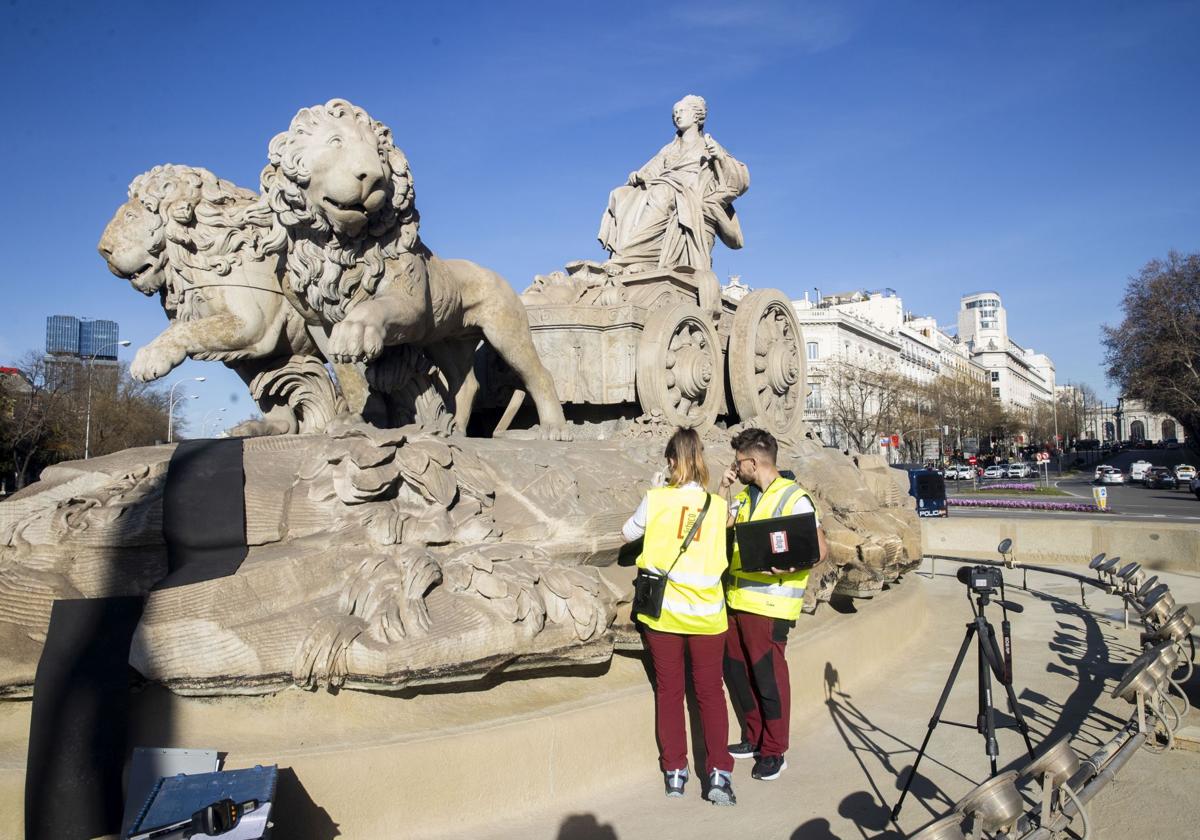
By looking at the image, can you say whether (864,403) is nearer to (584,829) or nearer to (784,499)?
(784,499)

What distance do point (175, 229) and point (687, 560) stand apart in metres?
3.46

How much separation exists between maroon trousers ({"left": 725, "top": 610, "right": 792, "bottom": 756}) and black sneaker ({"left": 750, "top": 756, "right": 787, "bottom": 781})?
0.09 feet

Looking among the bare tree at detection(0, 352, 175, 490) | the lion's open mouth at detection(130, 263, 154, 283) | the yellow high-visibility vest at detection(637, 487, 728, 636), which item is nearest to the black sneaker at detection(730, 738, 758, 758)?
the yellow high-visibility vest at detection(637, 487, 728, 636)

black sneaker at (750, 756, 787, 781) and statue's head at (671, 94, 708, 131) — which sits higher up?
statue's head at (671, 94, 708, 131)

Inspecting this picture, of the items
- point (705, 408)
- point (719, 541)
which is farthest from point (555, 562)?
point (705, 408)

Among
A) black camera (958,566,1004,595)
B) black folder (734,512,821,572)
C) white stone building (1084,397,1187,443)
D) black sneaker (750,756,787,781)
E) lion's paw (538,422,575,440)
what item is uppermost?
white stone building (1084,397,1187,443)

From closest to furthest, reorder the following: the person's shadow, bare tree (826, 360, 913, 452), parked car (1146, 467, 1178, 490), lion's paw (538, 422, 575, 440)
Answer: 1. the person's shadow
2. lion's paw (538, 422, 575, 440)
3. parked car (1146, 467, 1178, 490)
4. bare tree (826, 360, 913, 452)

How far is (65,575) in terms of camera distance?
349 cm

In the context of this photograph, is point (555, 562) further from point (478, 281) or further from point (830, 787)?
point (478, 281)

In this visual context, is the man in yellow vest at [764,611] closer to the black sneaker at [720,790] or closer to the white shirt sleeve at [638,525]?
Answer: the black sneaker at [720,790]

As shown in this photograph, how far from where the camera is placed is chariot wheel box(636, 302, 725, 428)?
6.43m

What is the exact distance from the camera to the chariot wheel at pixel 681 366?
6.43 meters

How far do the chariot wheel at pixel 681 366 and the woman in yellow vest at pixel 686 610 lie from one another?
8.53 ft

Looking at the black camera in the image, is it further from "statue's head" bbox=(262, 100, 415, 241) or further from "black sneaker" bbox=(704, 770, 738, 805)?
"statue's head" bbox=(262, 100, 415, 241)
